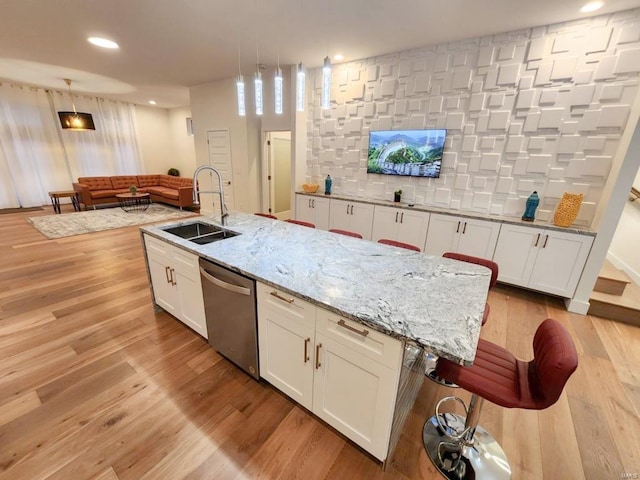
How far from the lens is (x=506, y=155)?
10.8 feet

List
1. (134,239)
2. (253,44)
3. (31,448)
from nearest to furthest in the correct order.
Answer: (31,448)
(253,44)
(134,239)

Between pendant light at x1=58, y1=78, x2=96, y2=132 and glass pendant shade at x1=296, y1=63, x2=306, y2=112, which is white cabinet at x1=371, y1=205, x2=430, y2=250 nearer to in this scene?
glass pendant shade at x1=296, y1=63, x2=306, y2=112

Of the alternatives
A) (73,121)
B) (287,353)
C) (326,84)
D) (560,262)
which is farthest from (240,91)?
(73,121)

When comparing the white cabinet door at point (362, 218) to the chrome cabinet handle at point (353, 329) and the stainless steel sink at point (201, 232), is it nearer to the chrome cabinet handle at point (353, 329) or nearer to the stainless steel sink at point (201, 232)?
the stainless steel sink at point (201, 232)

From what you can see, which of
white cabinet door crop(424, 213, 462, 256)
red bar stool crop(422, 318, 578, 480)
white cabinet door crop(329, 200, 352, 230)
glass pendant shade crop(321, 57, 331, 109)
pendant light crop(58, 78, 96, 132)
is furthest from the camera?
pendant light crop(58, 78, 96, 132)

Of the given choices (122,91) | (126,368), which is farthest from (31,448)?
(122,91)

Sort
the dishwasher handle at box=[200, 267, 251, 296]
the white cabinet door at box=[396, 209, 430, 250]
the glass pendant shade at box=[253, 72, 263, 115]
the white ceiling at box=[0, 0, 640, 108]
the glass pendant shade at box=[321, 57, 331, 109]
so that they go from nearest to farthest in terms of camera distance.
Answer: the dishwasher handle at box=[200, 267, 251, 296] < the glass pendant shade at box=[321, 57, 331, 109] < the glass pendant shade at box=[253, 72, 263, 115] < the white ceiling at box=[0, 0, 640, 108] < the white cabinet door at box=[396, 209, 430, 250]

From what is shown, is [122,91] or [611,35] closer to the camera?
[611,35]

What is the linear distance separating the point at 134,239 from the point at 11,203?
15.8ft

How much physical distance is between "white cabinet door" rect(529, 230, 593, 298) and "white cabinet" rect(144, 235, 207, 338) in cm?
359

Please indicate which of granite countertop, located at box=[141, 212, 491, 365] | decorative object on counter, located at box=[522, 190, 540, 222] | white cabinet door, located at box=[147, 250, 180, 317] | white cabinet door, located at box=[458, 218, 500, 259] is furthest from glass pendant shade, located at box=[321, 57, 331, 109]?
decorative object on counter, located at box=[522, 190, 540, 222]

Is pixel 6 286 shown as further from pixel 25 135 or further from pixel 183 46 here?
pixel 25 135

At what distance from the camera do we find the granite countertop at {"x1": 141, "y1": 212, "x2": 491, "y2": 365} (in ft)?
3.62

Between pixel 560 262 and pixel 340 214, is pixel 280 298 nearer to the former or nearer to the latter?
pixel 340 214
